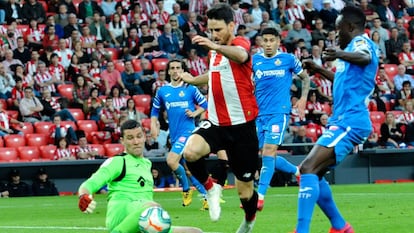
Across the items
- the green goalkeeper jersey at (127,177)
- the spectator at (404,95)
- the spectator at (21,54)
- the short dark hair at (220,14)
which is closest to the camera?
the green goalkeeper jersey at (127,177)

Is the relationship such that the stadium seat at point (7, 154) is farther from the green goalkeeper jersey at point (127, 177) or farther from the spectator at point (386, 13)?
the green goalkeeper jersey at point (127, 177)

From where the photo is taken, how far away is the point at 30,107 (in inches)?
982

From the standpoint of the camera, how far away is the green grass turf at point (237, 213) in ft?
41.8

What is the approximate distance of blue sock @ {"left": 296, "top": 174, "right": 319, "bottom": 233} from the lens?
9.55m

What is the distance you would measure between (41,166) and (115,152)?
2320 mm

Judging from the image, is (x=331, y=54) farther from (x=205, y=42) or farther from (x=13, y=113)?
(x=13, y=113)

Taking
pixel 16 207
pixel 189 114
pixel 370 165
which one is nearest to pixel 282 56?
pixel 189 114

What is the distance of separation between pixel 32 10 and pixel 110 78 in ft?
10.5

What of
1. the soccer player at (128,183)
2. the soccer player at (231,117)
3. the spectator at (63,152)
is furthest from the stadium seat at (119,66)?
the soccer player at (128,183)

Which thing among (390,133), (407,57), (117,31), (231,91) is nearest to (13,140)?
(117,31)

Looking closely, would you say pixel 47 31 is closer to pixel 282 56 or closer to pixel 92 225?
pixel 282 56

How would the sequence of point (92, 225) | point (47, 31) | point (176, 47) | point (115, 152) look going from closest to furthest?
point (92, 225), point (115, 152), point (47, 31), point (176, 47)

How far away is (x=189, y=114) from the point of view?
57.5ft

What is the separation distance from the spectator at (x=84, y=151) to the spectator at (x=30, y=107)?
1.30 metres
